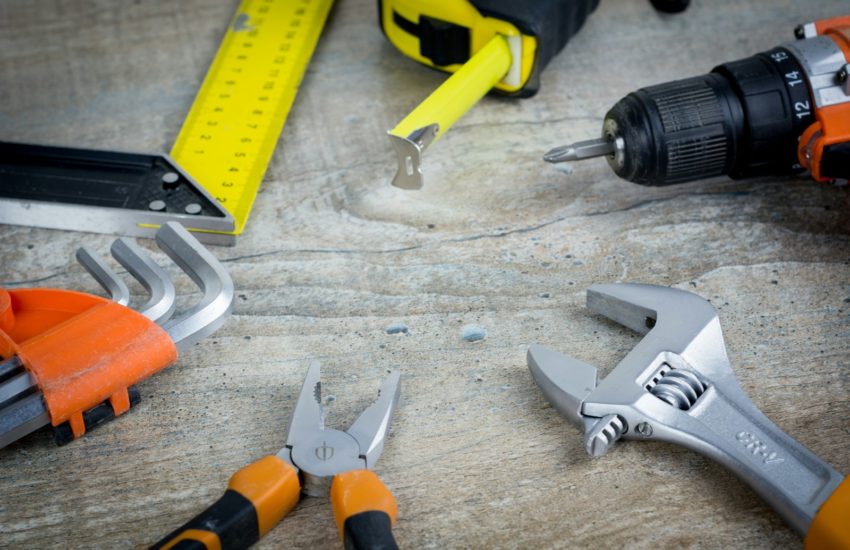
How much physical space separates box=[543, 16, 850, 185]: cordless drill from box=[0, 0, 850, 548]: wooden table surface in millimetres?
80

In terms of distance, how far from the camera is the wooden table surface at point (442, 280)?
86 centimetres

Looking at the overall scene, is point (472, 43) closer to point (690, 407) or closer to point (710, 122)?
point (710, 122)

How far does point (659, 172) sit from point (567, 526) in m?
0.43

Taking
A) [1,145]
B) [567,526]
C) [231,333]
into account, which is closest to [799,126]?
[567,526]

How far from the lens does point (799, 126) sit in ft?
3.58

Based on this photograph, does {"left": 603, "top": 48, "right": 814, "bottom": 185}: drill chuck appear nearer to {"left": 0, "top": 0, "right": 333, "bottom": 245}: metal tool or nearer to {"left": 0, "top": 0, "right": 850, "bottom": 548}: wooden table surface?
{"left": 0, "top": 0, "right": 850, "bottom": 548}: wooden table surface

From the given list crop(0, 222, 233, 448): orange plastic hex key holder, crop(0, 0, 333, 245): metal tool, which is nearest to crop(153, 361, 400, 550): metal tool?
crop(0, 222, 233, 448): orange plastic hex key holder

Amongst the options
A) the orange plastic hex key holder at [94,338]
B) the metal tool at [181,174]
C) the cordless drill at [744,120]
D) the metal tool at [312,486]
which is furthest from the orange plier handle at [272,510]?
the cordless drill at [744,120]

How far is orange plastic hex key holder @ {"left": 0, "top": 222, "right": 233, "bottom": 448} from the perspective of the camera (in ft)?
2.85

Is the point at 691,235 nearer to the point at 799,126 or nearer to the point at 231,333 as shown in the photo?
the point at 799,126

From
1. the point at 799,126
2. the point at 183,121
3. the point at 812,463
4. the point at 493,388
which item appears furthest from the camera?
the point at 183,121

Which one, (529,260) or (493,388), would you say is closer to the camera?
(493,388)

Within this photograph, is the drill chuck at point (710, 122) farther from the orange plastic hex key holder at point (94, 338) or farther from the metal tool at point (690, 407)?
the orange plastic hex key holder at point (94, 338)

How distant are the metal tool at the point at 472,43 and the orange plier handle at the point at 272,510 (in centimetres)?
40
